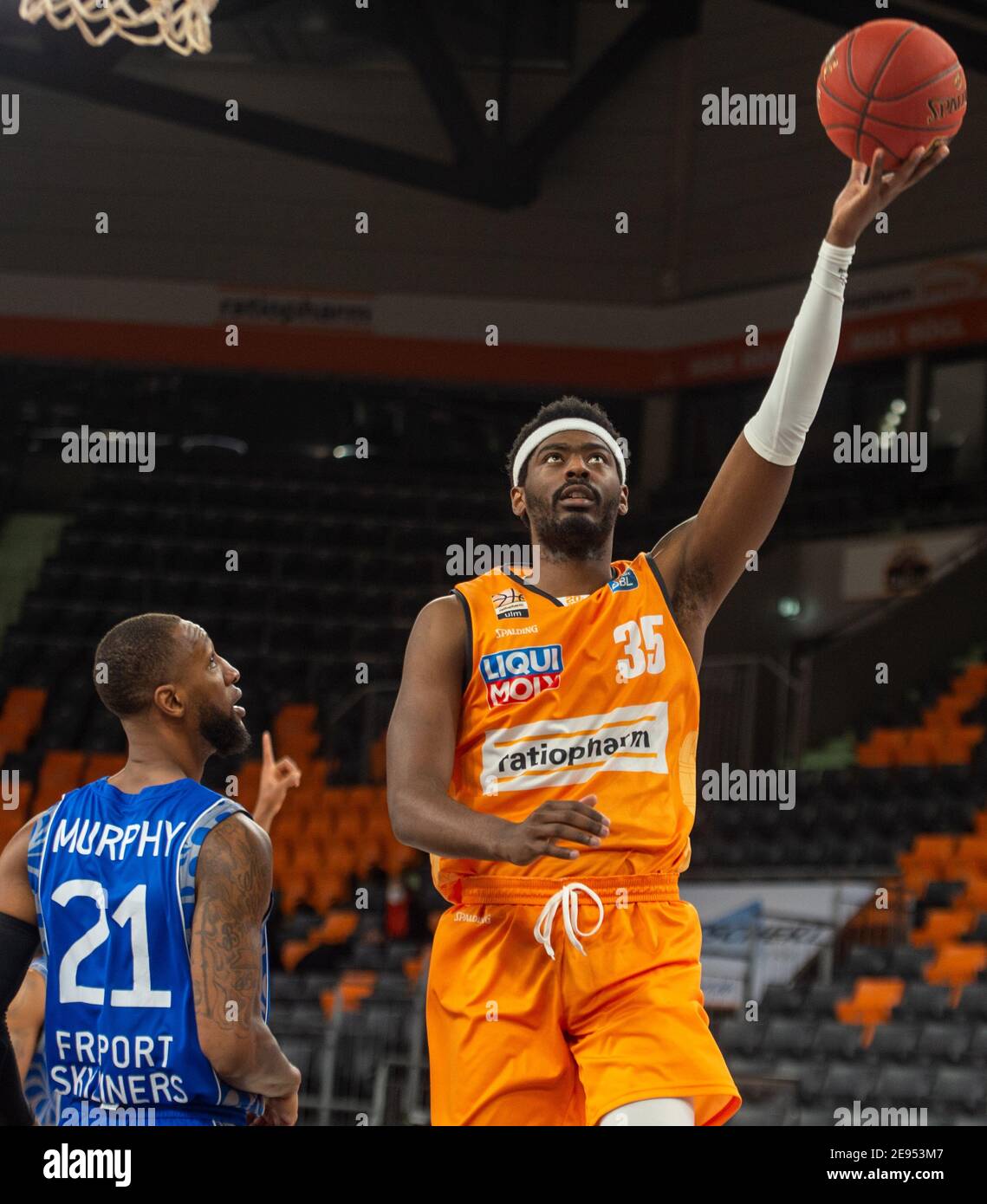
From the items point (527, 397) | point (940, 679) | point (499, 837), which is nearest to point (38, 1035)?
point (499, 837)

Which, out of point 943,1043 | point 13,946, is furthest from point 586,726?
point 943,1043

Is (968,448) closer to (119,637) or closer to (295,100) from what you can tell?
(295,100)

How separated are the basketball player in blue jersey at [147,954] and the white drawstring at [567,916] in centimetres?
54

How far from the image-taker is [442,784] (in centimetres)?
334

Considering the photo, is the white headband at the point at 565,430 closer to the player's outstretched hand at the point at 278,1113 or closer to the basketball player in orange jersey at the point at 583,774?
the basketball player in orange jersey at the point at 583,774

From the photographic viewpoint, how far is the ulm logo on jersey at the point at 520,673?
3.46m

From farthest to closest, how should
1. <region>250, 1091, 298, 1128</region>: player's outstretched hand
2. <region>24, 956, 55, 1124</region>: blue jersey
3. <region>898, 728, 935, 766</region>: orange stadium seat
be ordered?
<region>898, 728, 935, 766</region>: orange stadium seat < <region>24, 956, 55, 1124</region>: blue jersey < <region>250, 1091, 298, 1128</region>: player's outstretched hand

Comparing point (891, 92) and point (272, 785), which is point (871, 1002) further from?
point (891, 92)

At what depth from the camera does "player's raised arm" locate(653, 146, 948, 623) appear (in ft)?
11.2

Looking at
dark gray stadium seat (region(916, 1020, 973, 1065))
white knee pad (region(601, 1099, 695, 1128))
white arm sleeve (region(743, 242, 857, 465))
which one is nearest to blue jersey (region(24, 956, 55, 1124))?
white knee pad (region(601, 1099, 695, 1128))

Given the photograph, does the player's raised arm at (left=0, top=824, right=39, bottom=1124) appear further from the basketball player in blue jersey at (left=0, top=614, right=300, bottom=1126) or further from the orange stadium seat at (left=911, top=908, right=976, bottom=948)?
the orange stadium seat at (left=911, top=908, right=976, bottom=948)

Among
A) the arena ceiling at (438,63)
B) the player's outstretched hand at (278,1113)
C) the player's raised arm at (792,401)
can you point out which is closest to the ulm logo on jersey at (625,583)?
the player's raised arm at (792,401)

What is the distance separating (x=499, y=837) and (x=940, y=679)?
1429 cm

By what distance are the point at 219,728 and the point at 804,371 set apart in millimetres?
→ 1423
